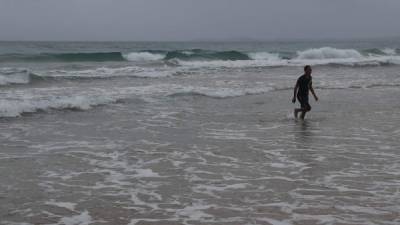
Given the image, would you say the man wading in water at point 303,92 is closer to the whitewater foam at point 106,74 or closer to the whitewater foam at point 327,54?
the whitewater foam at point 106,74

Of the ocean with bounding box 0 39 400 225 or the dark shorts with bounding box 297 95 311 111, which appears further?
the dark shorts with bounding box 297 95 311 111

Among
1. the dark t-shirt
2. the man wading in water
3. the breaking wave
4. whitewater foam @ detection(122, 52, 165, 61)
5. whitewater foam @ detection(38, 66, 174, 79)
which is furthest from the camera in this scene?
whitewater foam @ detection(122, 52, 165, 61)

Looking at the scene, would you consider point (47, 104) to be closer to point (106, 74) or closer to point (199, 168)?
point (199, 168)

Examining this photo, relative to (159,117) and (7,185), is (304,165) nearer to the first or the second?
(7,185)

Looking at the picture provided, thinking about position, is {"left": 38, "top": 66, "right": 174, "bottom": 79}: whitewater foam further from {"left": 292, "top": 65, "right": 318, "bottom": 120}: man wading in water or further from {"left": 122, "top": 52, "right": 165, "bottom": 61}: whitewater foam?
{"left": 122, "top": 52, "right": 165, "bottom": 61}: whitewater foam

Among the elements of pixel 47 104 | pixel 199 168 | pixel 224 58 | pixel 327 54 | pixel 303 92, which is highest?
pixel 327 54

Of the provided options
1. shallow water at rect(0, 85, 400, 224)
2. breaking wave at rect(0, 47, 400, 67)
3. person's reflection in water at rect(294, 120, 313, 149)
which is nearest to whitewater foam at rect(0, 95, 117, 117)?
shallow water at rect(0, 85, 400, 224)

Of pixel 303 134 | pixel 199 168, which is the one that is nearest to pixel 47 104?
pixel 303 134

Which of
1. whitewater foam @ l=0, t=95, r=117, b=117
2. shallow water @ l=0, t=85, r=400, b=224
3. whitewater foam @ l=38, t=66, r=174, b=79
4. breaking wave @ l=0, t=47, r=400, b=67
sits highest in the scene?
breaking wave @ l=0, t=47, r=400, b=67

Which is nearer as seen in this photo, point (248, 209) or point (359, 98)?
point (248, 209)

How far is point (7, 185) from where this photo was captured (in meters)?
7.25

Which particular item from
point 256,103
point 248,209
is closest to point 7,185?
point 248,209

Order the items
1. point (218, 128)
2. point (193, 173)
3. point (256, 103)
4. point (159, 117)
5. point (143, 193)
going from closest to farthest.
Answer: point (143, 193), point (193, 173), point (218, 128), point (159, 117), point (256, 103)

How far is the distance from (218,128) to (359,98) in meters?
8.21
